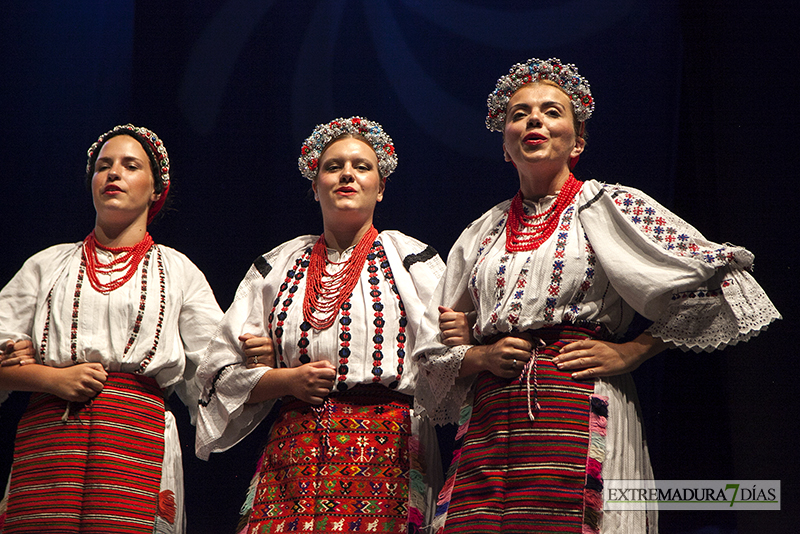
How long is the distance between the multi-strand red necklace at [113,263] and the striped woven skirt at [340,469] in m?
0.81

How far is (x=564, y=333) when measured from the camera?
252 centimetres

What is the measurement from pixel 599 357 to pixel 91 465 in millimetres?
1661

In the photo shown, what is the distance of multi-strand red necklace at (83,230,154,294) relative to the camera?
3258 mm

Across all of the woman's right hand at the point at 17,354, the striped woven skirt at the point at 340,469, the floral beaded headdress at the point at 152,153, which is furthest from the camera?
the floral beaded headdress at the point at 152,153

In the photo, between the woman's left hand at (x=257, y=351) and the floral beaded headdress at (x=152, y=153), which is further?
the floral beaded headdress at (x=152, y=153)

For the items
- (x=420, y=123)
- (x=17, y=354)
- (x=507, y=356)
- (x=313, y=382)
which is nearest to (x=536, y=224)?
(x=507, y=356)

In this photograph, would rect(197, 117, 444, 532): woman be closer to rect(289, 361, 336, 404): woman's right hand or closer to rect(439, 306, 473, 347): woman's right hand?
rect(289, 361, 336, 404): woman's right hand

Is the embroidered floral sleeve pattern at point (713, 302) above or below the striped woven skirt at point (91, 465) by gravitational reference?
above

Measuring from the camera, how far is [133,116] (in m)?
4.11

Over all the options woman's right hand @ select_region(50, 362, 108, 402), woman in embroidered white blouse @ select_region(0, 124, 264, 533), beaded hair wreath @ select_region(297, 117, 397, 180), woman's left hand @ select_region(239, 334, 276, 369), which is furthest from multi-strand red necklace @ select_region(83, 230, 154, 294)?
beaded hair wreath @ select_region(297, 117, 397, 180)

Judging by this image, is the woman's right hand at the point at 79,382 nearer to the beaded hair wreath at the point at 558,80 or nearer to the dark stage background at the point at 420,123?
the dark stage background at the point at 420,123

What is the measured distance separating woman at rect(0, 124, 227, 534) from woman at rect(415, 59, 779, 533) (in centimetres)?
98

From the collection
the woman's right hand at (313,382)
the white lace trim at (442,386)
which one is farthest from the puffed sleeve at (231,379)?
the white lace trim at (442,386)

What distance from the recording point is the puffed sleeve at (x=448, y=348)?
271 centimetres
